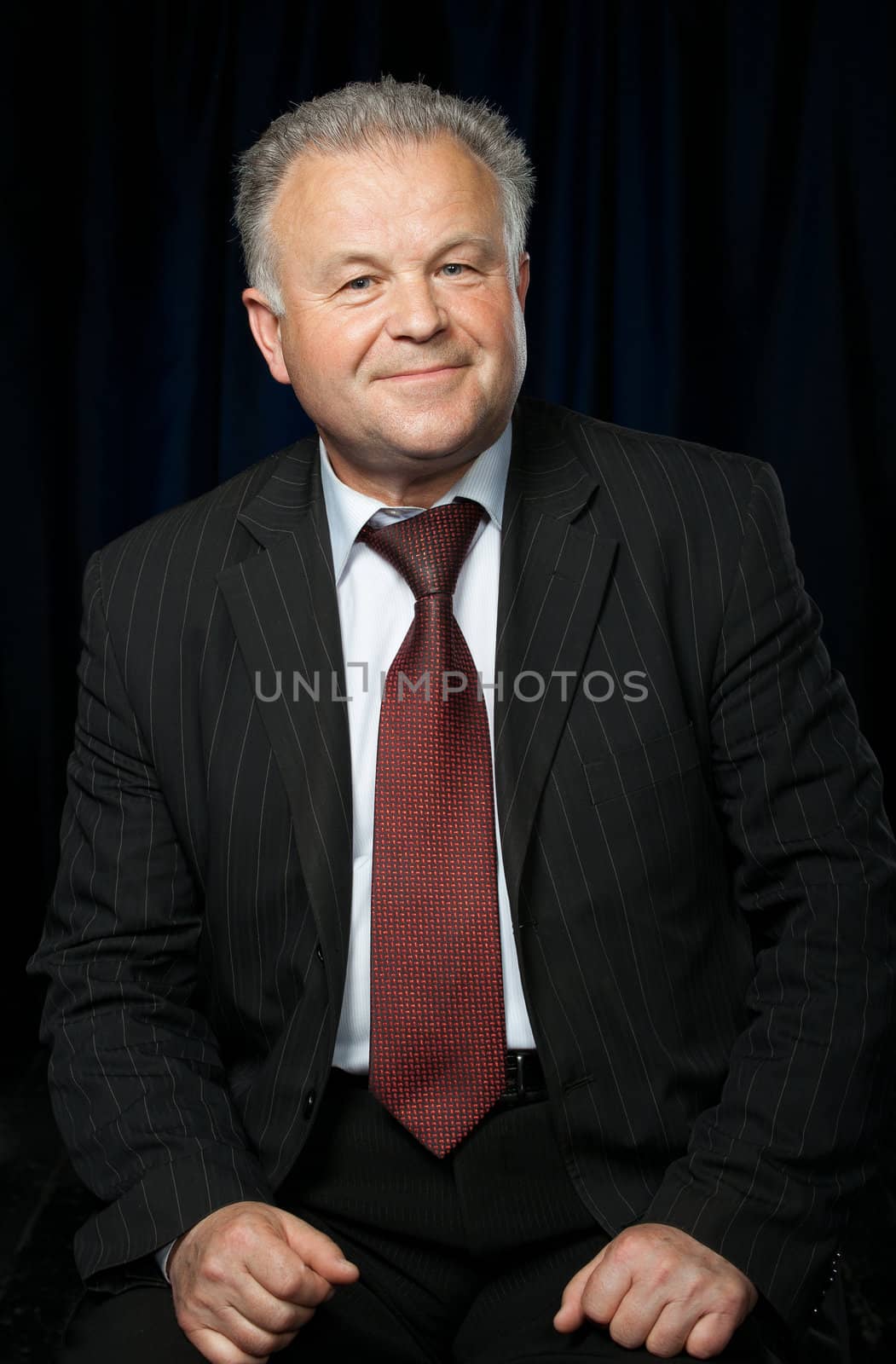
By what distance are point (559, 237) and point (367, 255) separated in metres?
1.40

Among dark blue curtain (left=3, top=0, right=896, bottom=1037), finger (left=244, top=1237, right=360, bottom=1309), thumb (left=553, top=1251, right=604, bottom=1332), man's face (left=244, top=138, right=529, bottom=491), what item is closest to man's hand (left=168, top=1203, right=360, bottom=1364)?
finger (left=244, top=1237, right=360, bottom=1309)

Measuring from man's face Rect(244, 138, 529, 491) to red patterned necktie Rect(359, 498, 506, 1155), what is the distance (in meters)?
0.23

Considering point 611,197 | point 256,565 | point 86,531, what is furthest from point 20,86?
point 256,565

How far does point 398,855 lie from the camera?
5.33ft

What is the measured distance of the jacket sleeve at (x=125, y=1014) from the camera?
154cm

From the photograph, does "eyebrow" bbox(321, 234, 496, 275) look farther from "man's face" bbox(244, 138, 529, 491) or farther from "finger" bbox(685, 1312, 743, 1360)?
"finger" bbox(685, 1312, 743, 1360)

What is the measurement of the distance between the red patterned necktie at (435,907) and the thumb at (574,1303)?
0.73 feet

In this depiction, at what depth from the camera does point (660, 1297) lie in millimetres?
1391

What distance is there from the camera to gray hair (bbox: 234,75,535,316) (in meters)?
1.66

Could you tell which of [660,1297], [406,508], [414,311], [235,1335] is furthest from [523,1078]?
[414,311]

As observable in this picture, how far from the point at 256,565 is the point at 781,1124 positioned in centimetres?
83

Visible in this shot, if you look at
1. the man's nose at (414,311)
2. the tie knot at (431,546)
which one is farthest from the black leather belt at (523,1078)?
the man's nose at (414,311)

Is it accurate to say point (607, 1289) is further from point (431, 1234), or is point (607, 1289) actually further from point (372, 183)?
point (372, 183)

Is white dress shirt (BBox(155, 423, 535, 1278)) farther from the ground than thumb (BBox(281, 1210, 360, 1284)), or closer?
farther from the ground
